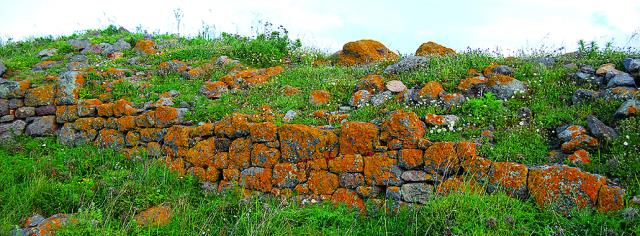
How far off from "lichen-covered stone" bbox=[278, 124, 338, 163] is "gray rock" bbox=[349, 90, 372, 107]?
1498mm

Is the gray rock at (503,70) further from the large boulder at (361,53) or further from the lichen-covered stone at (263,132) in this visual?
the lichen-covered stone at (263,132)

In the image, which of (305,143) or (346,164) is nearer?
(346,164)

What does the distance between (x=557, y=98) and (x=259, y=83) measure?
552 cm

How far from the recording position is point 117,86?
1000cm

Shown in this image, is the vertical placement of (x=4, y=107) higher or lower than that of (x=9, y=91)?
lower

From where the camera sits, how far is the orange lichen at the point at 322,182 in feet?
22.5

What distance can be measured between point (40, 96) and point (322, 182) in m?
6.48

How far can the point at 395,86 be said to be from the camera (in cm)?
873

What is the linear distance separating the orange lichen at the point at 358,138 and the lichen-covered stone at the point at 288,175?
0.67m

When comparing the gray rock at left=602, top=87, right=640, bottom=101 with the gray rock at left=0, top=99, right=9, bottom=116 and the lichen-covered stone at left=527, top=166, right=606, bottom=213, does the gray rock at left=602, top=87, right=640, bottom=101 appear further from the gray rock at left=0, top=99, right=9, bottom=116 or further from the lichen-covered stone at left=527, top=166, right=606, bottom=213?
the gray rock at left=0, top=99, right=9, bottom=116

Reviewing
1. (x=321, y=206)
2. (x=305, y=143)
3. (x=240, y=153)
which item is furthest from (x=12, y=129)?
(x=321, y=206)

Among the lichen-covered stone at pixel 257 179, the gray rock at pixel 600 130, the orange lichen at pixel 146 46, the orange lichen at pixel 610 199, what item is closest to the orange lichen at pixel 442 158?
the orange lichen at pixel 610 199

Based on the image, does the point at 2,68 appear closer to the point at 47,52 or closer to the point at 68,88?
the point at 68,88

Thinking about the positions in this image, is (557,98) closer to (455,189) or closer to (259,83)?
(455,189)
